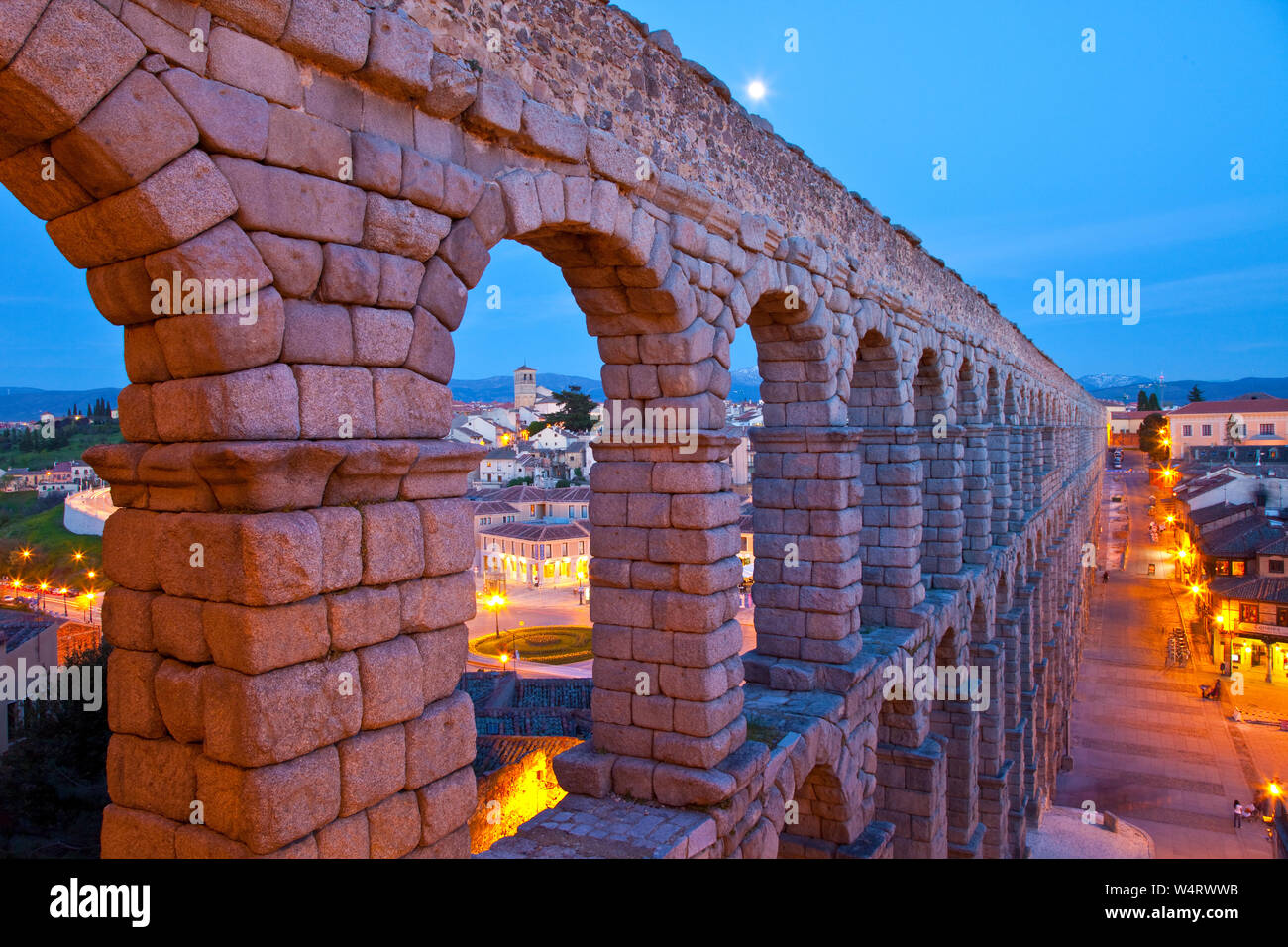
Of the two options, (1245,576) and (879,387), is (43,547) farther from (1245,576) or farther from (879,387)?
(1245,576)

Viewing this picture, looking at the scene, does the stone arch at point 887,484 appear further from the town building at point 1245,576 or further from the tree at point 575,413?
the tree at point 575,413

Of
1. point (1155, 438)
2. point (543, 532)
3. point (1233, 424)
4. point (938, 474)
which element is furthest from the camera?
point (1155, 438)

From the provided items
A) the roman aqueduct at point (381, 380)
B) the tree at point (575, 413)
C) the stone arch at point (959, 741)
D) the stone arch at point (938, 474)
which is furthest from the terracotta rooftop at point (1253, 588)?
the tree at point (575, 413)

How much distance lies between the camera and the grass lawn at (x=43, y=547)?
124ft

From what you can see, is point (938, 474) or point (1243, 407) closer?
point (938, 474)

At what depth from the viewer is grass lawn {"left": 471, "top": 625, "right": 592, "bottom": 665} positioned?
3089cm

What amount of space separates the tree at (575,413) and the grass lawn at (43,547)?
26699 millimetres

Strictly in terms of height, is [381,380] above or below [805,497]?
above

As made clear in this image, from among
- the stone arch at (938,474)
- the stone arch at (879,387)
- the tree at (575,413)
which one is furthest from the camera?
the tree at (575,413)

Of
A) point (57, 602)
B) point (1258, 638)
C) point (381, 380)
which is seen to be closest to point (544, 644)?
point (57, 602)

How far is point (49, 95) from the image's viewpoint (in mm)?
2752

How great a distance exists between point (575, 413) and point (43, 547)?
96.2 ft

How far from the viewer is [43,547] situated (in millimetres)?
40250
